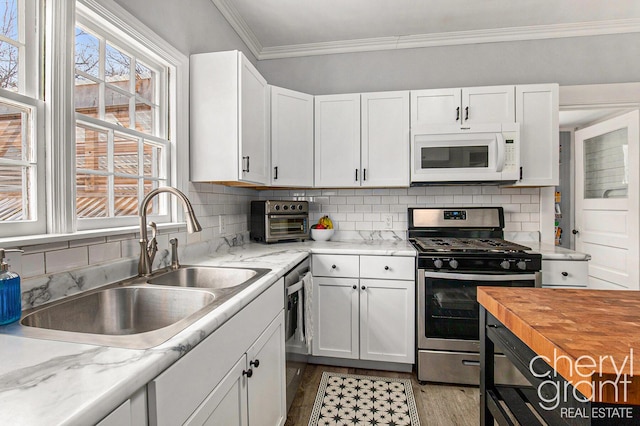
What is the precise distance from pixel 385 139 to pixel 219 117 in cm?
135

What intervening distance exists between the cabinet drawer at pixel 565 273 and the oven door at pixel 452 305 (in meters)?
0.12

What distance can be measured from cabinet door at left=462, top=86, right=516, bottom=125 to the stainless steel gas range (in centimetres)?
101

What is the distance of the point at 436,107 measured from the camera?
264 centimetres

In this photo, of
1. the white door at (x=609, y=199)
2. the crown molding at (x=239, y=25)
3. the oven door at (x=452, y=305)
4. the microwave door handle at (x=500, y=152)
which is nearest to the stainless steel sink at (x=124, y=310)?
the oven door at (x=452, y=305)

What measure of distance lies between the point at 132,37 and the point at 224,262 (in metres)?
1.21

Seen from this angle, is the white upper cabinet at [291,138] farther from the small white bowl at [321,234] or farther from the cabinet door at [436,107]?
the cabinet door at [436,107]

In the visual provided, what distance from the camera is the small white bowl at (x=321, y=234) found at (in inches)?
116

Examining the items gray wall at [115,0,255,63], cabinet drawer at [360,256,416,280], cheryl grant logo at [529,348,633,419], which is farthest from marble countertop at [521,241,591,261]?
gray wall at [115,0,255,63]

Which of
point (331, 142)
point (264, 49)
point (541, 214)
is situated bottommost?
point (541, 214)

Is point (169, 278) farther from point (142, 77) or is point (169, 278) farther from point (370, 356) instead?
point (370, 356)

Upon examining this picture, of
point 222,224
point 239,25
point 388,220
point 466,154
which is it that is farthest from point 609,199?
point 239,25

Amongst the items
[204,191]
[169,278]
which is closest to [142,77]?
[204,191]

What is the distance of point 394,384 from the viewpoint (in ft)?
7.47

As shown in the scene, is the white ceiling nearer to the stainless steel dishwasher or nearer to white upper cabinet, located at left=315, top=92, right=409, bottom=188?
white upper cabinet, located at left=315, top=92, right=409, bottom=188
